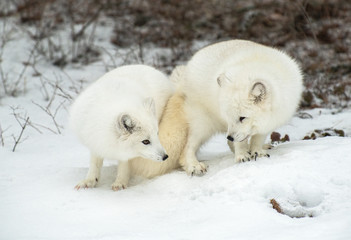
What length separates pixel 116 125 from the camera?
15.7 feet

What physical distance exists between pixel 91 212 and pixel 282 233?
69.0 inches

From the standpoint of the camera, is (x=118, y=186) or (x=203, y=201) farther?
(x=118, y=186)

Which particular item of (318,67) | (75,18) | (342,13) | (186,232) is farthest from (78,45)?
(186,232)

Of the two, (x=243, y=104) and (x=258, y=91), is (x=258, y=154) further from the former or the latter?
(x=258, y=91)

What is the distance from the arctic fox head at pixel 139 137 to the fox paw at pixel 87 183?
0.51m

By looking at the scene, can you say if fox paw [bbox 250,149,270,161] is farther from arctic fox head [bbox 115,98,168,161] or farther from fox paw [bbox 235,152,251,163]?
arctic fox head [bbox 115,98,168,161]

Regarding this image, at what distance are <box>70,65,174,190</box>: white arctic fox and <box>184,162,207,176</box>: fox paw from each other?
0.49 meters

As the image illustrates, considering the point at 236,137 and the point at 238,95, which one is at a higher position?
the point at 238,95

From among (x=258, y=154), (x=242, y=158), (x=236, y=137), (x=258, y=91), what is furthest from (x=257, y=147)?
(x=258, y=91)

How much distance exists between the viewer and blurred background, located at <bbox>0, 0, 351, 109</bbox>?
9.05m

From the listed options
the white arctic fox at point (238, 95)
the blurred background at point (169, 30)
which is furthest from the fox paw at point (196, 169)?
the blurred background at point (169, 30)

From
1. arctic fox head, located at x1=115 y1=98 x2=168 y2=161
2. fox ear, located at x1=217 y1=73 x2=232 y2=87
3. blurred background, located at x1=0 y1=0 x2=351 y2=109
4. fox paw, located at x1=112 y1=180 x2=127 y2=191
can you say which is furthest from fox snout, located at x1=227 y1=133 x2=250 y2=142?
blurred background, located at x1=0 y1=0 x2=351 y2=109

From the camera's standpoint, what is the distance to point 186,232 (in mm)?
3684

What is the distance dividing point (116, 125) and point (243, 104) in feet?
4.11
